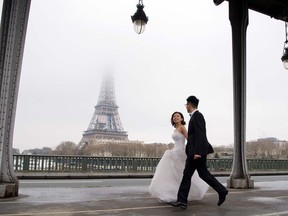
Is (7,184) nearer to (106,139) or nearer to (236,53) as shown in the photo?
(236,53)

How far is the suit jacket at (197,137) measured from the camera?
5.77 m

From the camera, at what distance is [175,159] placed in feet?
21.8

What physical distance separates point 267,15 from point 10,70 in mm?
8251

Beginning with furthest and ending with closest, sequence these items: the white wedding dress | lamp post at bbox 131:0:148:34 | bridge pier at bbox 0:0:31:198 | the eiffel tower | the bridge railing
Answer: the eiffel tower
the bridge railing
lamp post at bbox 131:0:148:34
bridge pier at bbox 0:0:31:198
the white wedding dress

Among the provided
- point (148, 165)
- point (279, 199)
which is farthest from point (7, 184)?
point (148, 165)

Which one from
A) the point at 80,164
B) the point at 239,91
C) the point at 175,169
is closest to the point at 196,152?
the point at 175,169

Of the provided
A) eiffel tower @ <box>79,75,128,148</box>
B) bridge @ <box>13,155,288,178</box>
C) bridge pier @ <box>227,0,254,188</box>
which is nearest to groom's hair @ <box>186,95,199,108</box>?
bridge pier @ <box>227,0,254,188</box>

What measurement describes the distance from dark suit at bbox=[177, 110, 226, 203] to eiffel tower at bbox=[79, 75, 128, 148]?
250 feet

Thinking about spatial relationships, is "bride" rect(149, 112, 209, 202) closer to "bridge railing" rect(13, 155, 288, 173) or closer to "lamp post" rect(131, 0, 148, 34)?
"lamp post" rect(131, 0, 148, 34)

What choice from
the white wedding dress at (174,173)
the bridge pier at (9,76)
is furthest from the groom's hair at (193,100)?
the bridge pier at (9,76)

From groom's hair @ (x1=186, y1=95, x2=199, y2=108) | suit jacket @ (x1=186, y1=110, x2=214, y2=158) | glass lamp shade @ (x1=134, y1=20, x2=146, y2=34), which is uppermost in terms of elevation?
glass lamp shade @ (x1=134, y1=20, x2=146, y2=34)

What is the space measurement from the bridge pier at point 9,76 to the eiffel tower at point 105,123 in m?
75.1

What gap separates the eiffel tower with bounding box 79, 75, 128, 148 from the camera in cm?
8862

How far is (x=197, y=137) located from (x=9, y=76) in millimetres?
3521
